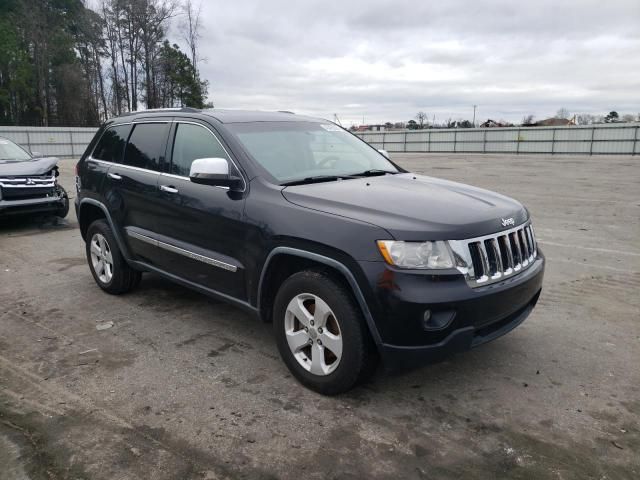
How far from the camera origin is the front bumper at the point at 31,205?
28.8ft

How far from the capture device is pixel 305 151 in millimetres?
4297

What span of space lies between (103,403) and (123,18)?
5317 cm

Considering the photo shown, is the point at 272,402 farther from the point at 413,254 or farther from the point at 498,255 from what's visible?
the point at 498,255

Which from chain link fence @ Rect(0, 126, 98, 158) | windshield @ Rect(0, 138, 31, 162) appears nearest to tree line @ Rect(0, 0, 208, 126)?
chain link fence @ Rect(0, 126, 98, 158)

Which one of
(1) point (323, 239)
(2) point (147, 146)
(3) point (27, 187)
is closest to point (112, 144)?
(2) point (147, 146)

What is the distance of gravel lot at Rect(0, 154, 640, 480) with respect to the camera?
275 centimetres

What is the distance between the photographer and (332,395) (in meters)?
3.37

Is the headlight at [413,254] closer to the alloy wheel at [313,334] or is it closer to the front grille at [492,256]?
the front grille at [492,256]

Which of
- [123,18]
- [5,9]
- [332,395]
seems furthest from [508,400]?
[5,9]

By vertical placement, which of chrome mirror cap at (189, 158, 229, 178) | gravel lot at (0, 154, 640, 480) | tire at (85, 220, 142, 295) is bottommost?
gravel lot at (0, 154, 640, 480)

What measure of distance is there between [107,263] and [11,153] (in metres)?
5.87

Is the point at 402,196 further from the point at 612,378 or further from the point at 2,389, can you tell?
the point at 2,389

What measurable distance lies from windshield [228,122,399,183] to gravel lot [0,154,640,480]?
56.1 inches

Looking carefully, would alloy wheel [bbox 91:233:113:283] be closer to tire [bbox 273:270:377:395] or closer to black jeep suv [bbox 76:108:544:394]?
black jeep suv [bbox 76:108:544:394]
